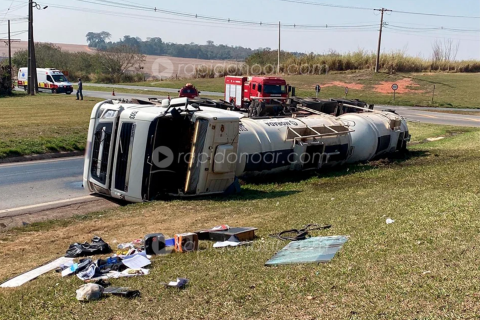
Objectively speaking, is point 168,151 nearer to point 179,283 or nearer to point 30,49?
point 179,283

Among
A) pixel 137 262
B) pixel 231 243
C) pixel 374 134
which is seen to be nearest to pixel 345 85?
pixel 374 134

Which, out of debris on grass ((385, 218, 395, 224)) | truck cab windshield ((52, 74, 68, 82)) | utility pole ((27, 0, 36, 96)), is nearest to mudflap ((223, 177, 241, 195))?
debris on grass ((385, 218, 395, 224))

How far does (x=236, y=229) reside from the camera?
331 inches

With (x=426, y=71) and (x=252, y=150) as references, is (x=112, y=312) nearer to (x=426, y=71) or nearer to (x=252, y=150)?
(x=252, y=150)

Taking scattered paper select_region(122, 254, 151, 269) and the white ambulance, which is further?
the white ambulance

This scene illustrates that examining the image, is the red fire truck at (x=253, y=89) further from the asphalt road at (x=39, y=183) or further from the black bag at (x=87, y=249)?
the black bag at (x=87, y=249)

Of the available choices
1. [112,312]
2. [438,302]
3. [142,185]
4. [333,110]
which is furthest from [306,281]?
[333,110]

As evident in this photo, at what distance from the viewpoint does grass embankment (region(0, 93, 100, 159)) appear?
18984mm

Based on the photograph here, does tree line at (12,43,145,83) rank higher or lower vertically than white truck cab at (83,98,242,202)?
higher

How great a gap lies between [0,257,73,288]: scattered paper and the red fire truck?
23226mm

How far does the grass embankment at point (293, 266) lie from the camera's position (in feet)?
17.1

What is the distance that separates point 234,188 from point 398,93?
48109 millimetres

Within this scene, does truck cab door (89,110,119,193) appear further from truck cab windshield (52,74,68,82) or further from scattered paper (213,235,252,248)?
truck cab windshield (52,74,68,82)

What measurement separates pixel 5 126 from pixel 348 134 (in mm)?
14538
